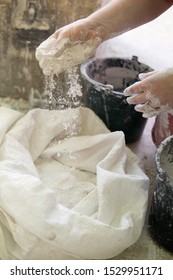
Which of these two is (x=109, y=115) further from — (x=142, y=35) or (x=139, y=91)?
(x=142, y=35)

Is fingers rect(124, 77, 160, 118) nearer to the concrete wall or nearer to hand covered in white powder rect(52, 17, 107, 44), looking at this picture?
hand covered in white powder rect(52, 17, 107, 44)

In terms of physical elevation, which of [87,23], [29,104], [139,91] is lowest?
[29,104]

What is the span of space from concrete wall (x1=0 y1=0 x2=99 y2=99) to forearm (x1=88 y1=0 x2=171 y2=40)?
0.34 meters

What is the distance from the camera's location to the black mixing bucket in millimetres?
1336

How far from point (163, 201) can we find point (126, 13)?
695 millimetres

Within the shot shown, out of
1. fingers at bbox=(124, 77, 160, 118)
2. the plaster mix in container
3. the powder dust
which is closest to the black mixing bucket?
the plaster mix in container

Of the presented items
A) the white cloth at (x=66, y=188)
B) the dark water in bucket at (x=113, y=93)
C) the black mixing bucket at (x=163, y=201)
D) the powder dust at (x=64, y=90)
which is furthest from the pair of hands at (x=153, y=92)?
the powder dust at (x=64, y=90)

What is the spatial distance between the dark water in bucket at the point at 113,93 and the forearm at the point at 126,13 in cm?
30

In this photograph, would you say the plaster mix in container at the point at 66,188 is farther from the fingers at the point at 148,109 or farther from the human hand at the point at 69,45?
the fingers at the point at 148,109

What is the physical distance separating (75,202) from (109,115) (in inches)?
20.4

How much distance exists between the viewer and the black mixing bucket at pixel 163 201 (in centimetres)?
134

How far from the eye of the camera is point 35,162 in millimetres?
1640

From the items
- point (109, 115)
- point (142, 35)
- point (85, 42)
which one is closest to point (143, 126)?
point (109, 115)

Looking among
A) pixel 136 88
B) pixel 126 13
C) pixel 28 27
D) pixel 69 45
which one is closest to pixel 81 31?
pixel 69 45
